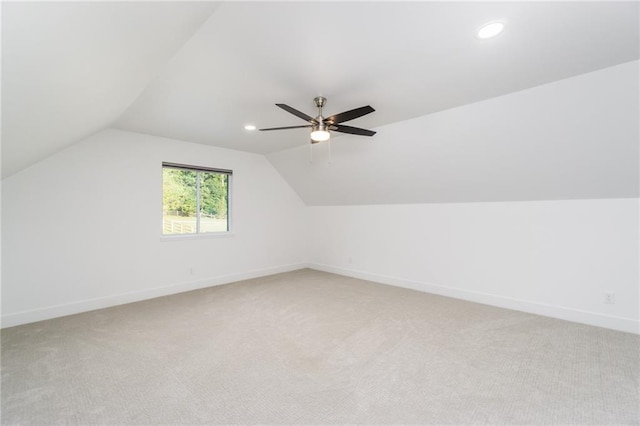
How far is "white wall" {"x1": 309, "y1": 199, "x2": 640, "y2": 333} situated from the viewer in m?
3.07

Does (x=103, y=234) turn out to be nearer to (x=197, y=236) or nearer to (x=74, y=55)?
(x=197, y=236)

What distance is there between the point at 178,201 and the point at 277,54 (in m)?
3.36

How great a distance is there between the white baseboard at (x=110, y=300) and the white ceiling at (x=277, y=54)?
1.78 m

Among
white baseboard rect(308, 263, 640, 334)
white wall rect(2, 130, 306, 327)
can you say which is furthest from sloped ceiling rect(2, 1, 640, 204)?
white baseboard rect(308, 263, 640, 334)

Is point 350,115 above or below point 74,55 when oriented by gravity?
above

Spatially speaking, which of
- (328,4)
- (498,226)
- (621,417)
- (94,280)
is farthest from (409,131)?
(94,280)

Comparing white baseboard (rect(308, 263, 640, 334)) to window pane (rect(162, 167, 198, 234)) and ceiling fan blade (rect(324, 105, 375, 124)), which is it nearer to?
ceiling fan blade (rect(324, 105, 375, 124))

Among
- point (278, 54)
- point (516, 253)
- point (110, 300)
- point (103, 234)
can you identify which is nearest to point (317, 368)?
point (278, 54)

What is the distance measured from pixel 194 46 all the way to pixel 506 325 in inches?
159

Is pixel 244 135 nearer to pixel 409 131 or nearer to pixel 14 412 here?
pixel 409 131

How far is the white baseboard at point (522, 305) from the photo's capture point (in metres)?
3.02

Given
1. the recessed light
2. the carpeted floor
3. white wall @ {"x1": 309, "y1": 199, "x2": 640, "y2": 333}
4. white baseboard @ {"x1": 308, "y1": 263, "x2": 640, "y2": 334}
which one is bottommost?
the carpeted floor

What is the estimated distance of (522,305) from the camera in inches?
143

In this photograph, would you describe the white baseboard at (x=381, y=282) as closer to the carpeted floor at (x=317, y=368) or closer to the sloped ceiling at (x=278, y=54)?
the carpeted floor at (x=317, y=368)
